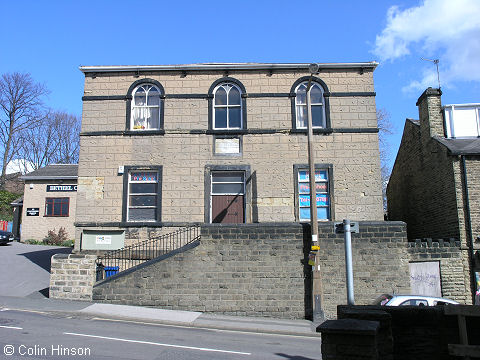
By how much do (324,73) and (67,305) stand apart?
12787mm

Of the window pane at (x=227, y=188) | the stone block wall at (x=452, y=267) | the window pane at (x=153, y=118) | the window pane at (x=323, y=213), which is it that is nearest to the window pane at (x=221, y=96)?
the window pane at (x=153, y=118)

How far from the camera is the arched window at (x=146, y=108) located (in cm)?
1662

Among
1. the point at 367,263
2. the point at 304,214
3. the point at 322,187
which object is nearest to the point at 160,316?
the point at 367,263

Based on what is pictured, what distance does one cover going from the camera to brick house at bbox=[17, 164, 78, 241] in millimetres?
27891

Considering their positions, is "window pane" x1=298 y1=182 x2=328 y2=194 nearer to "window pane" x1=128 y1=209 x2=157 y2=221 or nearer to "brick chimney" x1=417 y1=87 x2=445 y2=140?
"brick chimney" x1=417 y1=87 x2=445 y2=140

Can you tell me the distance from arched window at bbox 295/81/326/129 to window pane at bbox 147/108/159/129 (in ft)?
18.9

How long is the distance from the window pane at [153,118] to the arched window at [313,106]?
226 inches

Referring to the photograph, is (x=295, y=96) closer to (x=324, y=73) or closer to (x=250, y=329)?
(x=324, y=73)

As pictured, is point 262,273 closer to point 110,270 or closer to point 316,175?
point 316,175

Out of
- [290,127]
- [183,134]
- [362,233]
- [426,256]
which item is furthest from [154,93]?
[426,256]

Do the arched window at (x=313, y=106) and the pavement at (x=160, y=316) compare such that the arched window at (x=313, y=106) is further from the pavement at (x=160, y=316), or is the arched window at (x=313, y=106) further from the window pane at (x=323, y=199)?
the pavement at (x=160, y=316)

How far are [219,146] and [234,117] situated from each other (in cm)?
143

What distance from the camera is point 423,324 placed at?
5.10 m

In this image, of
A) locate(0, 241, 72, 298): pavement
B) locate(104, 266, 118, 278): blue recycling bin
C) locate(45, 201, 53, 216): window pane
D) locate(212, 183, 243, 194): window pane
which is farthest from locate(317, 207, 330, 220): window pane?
locate(45, 201, 53, 216): window pane
